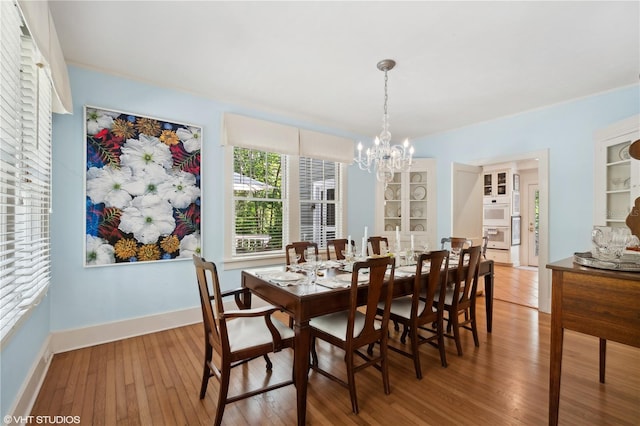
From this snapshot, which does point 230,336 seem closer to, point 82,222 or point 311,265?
point 311,265

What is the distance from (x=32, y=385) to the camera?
202cm

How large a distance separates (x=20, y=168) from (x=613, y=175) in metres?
5.22

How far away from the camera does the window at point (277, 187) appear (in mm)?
3713

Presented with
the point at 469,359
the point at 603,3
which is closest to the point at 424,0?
the point at 603,3

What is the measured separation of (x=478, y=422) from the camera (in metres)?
1.80

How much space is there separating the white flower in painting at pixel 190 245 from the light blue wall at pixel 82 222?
9 cm

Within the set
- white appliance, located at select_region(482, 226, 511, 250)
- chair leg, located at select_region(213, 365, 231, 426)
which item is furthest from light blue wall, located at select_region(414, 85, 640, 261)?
chair leg, located at select_region(213, 365, 231, 426)

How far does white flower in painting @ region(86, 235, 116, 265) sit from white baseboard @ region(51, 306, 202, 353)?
2.06ft

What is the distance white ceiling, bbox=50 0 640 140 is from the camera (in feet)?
6.74

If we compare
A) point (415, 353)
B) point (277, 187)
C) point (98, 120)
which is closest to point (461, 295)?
point (415, 353)

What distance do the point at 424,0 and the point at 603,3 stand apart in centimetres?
120

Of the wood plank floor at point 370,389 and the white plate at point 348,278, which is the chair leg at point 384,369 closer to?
the wood plank floor at point 370,389

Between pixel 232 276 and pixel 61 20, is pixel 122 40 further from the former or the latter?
pixel 232 276

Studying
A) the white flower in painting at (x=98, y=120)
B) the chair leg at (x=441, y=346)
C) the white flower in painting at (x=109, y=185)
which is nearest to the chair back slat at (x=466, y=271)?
the chair leg at (x=441, y=346)
